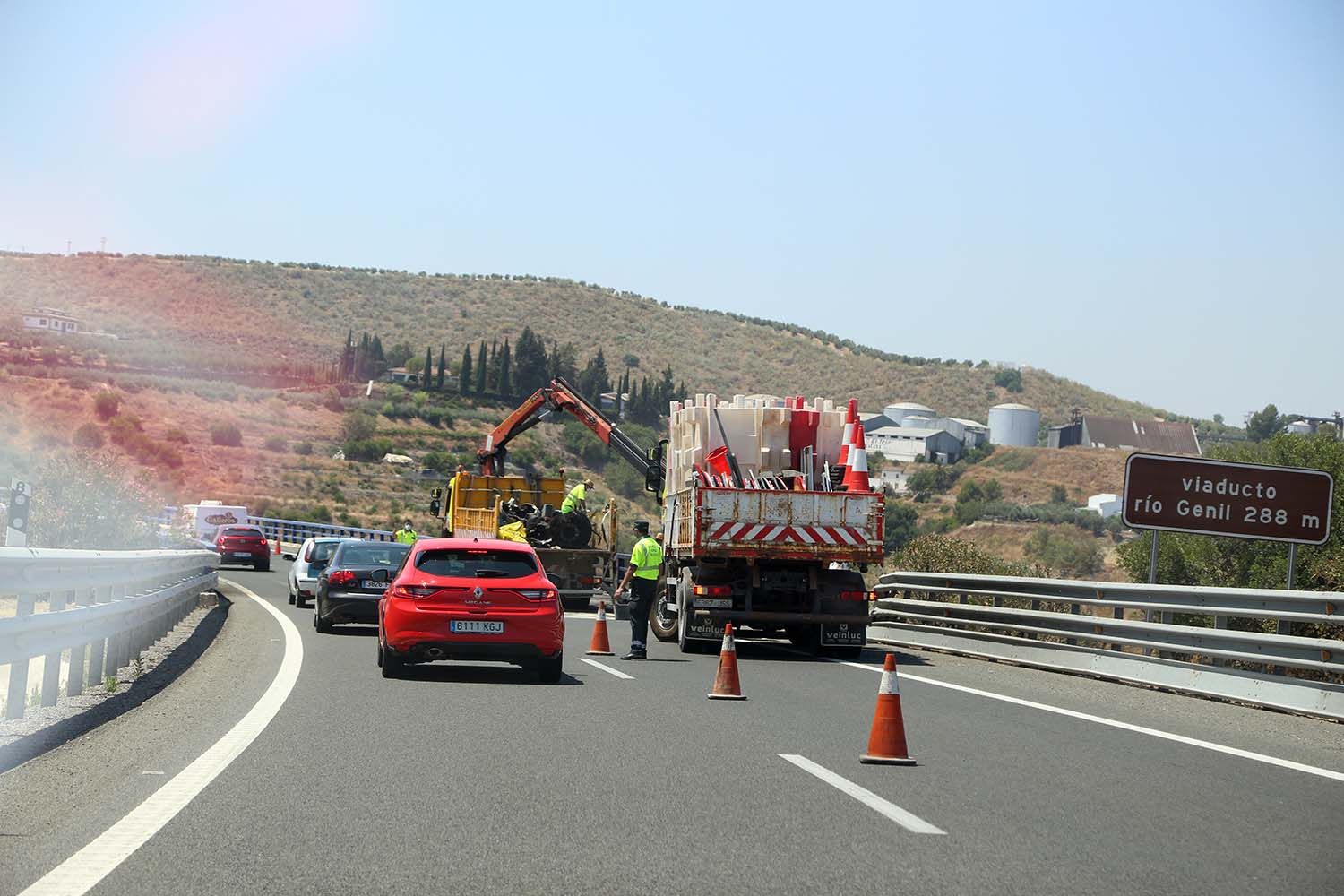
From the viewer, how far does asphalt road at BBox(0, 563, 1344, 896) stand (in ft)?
22.3

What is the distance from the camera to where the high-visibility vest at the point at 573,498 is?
32594mm

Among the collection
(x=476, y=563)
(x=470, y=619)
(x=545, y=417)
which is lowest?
(x=470, y=619)

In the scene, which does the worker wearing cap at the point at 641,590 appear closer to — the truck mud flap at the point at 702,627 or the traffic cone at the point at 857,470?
the truck mud flap at the point at 702,627

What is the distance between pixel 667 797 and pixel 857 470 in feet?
45.1

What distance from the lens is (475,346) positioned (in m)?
135

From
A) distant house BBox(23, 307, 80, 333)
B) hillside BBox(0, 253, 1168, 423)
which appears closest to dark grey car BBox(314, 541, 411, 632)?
hillside BBox(0, 253, 1168, 423)

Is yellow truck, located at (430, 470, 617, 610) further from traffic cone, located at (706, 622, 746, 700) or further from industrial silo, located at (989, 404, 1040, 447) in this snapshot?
industrial silo, located at (989, 404, 1040, 447)

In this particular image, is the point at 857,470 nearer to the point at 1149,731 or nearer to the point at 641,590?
the point at 641,590

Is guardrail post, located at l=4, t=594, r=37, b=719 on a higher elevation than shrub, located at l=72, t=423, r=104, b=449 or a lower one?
lower

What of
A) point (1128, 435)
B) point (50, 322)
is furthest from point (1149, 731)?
point (1128, 435)

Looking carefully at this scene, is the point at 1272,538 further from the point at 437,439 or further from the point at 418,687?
the point at 437,439

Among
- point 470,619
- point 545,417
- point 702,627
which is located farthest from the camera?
point 545,417

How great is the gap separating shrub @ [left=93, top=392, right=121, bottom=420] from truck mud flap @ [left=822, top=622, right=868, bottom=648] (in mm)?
65732

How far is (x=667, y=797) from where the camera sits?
8.80 m
